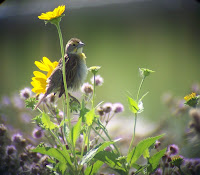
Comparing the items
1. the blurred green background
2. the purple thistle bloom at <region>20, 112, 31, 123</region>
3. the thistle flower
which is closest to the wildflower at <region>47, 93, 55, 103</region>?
the thistle flower

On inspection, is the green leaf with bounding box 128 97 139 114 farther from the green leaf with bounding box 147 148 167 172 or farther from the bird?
the bird

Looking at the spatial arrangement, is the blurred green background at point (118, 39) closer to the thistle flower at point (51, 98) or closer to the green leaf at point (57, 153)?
the thistle flower at point (51, 98)

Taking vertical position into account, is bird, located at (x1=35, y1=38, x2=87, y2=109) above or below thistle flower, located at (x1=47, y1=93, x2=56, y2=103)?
above

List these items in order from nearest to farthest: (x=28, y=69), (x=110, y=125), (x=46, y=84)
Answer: (x=46, y=84) < (x=110, y=125) < (x=28, y=69)

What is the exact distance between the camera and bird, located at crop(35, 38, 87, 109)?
1.22 metres

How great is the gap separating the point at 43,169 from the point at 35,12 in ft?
5.35

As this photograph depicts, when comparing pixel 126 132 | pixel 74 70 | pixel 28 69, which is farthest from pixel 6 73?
pixel 74 70

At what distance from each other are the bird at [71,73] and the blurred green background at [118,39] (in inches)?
45.0

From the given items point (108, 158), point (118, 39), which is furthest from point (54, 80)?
point (118, 39)

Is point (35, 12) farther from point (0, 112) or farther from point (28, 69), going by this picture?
point (0, 112)

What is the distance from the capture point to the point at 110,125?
2.21m

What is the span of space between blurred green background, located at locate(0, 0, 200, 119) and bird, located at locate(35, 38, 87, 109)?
1143mm

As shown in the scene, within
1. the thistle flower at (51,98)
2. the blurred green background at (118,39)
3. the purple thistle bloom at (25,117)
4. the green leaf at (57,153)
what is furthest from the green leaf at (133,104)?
the blurred green background at (118,39)

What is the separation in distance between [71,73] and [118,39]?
1560mm
